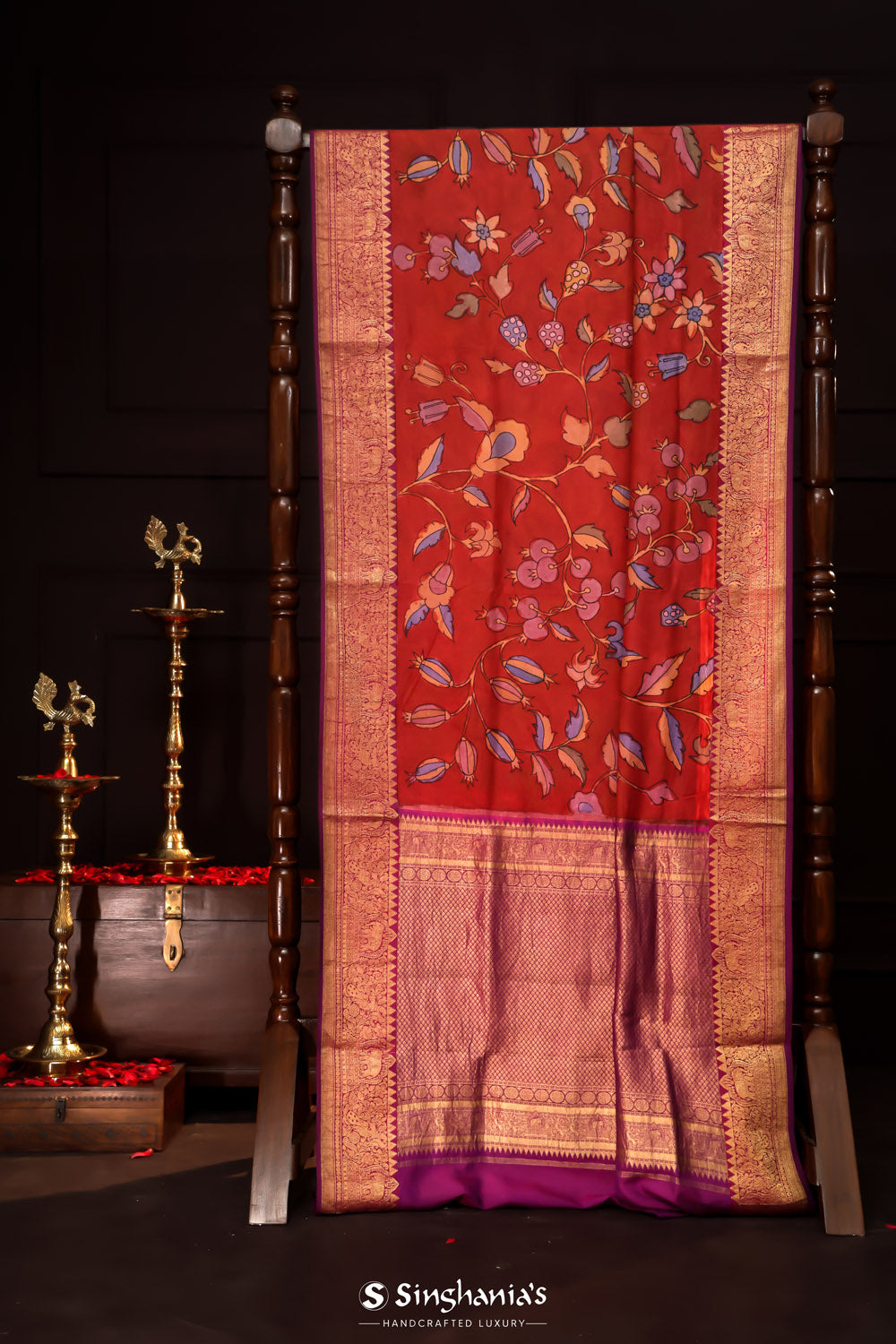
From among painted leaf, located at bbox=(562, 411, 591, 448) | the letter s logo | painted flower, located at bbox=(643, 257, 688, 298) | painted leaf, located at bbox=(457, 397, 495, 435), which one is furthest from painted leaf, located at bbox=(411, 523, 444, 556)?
the letter s logo

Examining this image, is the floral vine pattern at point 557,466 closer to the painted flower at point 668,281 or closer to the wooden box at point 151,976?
the painted flower at point 668,281

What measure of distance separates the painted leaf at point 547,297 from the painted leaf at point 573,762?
0.88m

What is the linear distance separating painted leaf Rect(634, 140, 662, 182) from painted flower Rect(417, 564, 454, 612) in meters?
0.88

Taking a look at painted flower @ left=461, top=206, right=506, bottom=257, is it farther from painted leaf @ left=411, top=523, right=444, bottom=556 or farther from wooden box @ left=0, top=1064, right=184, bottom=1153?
wooden box @ left=0, top=1064, right=184, bottom=1153

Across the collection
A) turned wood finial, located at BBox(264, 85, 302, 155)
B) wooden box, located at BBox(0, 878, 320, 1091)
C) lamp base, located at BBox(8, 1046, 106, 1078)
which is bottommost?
lamp base, located at BBox(8, 1046, 106, 1078)

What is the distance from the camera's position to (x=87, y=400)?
12.0 ft

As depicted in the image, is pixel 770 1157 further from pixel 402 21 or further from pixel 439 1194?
pixel 402 21

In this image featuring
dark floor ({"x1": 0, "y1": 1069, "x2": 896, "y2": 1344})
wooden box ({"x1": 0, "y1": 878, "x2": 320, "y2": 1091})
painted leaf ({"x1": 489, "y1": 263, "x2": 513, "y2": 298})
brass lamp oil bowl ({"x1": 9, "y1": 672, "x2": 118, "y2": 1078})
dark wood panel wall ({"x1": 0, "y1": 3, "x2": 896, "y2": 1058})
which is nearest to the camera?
dark floor ({"x1": 0, "y1": 1069, "x2": 896, "y2": 1344})

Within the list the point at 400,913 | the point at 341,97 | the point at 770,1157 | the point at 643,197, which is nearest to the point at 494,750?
the point at 400,913

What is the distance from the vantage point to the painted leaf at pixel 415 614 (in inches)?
96.7

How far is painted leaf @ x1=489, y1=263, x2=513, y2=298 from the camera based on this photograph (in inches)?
96.8

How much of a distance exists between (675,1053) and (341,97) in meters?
2.85

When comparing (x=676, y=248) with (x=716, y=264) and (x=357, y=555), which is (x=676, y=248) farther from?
(x=357, y=555)

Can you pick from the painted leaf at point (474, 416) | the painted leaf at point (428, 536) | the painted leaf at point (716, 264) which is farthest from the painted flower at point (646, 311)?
the painted leaf at point (428, 536)
